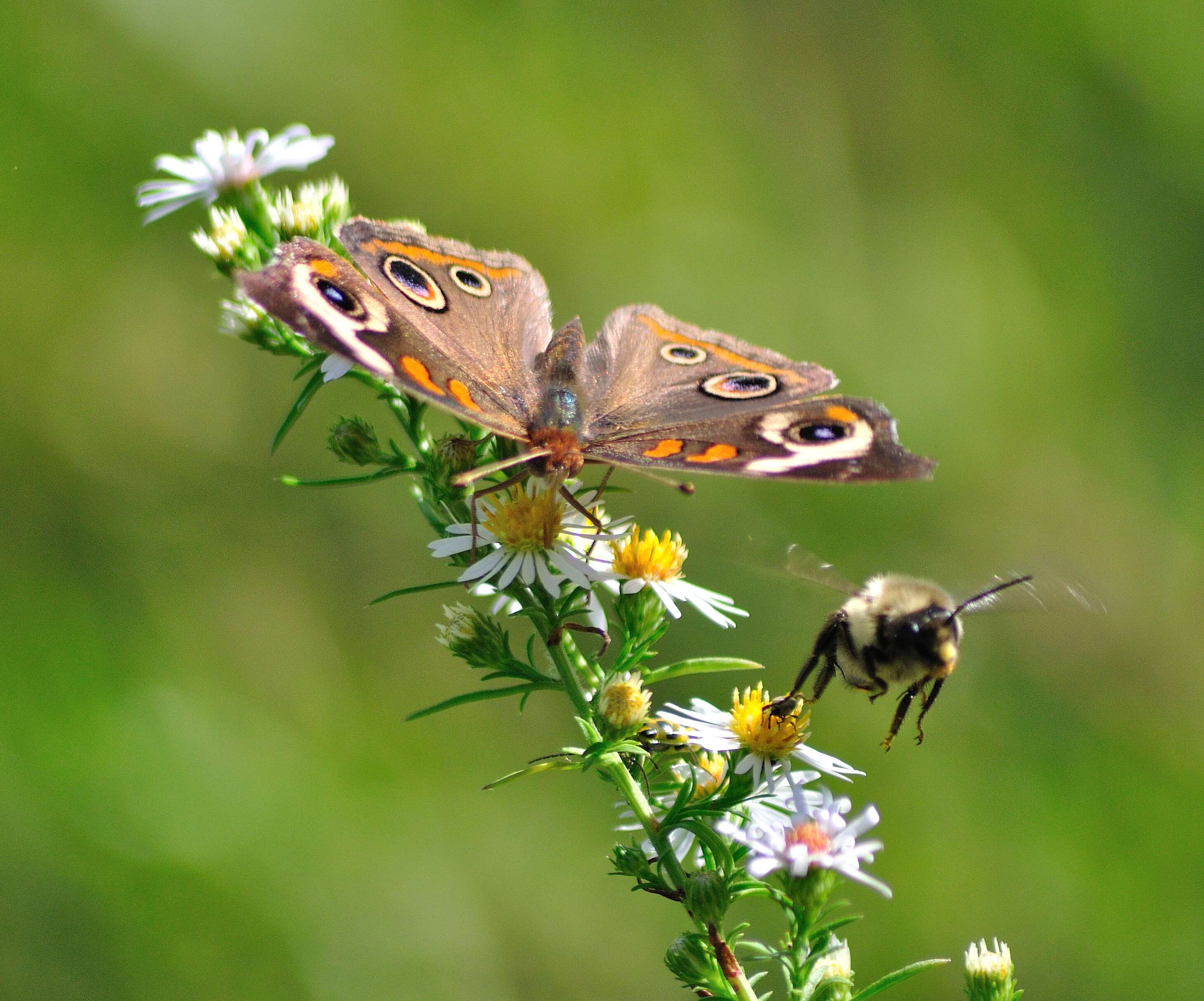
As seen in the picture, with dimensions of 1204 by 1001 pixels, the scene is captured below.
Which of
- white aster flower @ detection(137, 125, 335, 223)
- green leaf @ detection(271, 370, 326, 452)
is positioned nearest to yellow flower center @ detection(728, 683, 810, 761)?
green leaf @ detection(271, 370, 326, 452)

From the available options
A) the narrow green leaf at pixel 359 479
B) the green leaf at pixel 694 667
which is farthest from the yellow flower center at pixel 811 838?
the narrow green leaf at pixel 359 479

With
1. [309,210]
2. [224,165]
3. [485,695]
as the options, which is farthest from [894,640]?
[224,165]

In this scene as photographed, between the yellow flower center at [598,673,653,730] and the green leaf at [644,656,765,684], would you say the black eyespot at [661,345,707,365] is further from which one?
the yellow flower center at [598,673,653,730]

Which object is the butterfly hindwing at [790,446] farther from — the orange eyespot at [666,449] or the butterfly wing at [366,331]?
the butterfly wing at [366,331]

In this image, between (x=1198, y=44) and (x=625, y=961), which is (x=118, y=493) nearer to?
(x=625, y=961)

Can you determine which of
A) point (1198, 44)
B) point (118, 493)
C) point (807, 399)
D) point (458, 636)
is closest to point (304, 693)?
point (118, 493)

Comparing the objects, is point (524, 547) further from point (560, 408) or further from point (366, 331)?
point (366, 331)

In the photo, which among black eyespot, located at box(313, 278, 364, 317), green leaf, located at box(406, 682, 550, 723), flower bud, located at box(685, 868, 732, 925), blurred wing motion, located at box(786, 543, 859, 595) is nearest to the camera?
blurred wing motion, located at box(786, 543, 859, 595)
